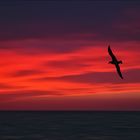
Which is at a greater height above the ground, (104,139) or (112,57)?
(104,139)

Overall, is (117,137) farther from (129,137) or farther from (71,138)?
(71,138)

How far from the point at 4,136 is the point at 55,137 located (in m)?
10.7

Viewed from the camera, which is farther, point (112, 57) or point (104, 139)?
point (104, 139)

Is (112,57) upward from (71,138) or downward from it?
downward

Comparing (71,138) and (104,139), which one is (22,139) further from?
(104,139)

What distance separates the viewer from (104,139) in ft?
274

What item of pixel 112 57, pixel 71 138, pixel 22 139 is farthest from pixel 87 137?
pixel 112 57

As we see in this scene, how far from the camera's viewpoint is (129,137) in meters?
88.2

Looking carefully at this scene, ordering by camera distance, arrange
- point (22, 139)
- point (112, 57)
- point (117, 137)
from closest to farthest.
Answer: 1. point (112, 57)
2. point (22, 139)
3. point (117, 137)

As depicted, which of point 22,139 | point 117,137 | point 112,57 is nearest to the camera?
point 112,57

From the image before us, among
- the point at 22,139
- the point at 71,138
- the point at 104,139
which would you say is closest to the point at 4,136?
the point at 22,139

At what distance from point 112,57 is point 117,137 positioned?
56.4 m

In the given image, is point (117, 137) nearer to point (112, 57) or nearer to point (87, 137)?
point (87, 137)

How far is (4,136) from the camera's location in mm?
89500
